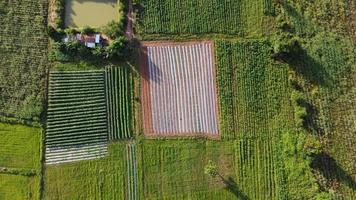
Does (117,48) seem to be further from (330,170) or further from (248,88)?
(330,170)

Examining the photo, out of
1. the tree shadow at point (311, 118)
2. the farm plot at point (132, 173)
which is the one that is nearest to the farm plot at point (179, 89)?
the farm plot at point (132, 173)

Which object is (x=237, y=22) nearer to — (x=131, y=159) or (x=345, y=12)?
(x=345, y=12)

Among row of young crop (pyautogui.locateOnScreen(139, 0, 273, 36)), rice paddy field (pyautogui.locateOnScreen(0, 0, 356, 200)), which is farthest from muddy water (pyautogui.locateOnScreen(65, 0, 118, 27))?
row of young crop (pyautogui.locateOnScreen(139, 0, 273, 36))

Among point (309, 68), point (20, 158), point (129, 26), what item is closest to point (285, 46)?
point (309, 68)

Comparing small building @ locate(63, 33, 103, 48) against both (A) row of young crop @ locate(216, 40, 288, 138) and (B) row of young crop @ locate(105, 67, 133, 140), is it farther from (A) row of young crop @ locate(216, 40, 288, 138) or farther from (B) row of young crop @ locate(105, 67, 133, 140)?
Result: (A) row of young crop @ locate(216, 40, 288, 138)

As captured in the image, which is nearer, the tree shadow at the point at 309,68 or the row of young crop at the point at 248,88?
the row of young crop at the point at 248,88

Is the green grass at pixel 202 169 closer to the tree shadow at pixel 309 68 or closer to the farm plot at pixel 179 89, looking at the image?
the farm plot at pixel 179 89
